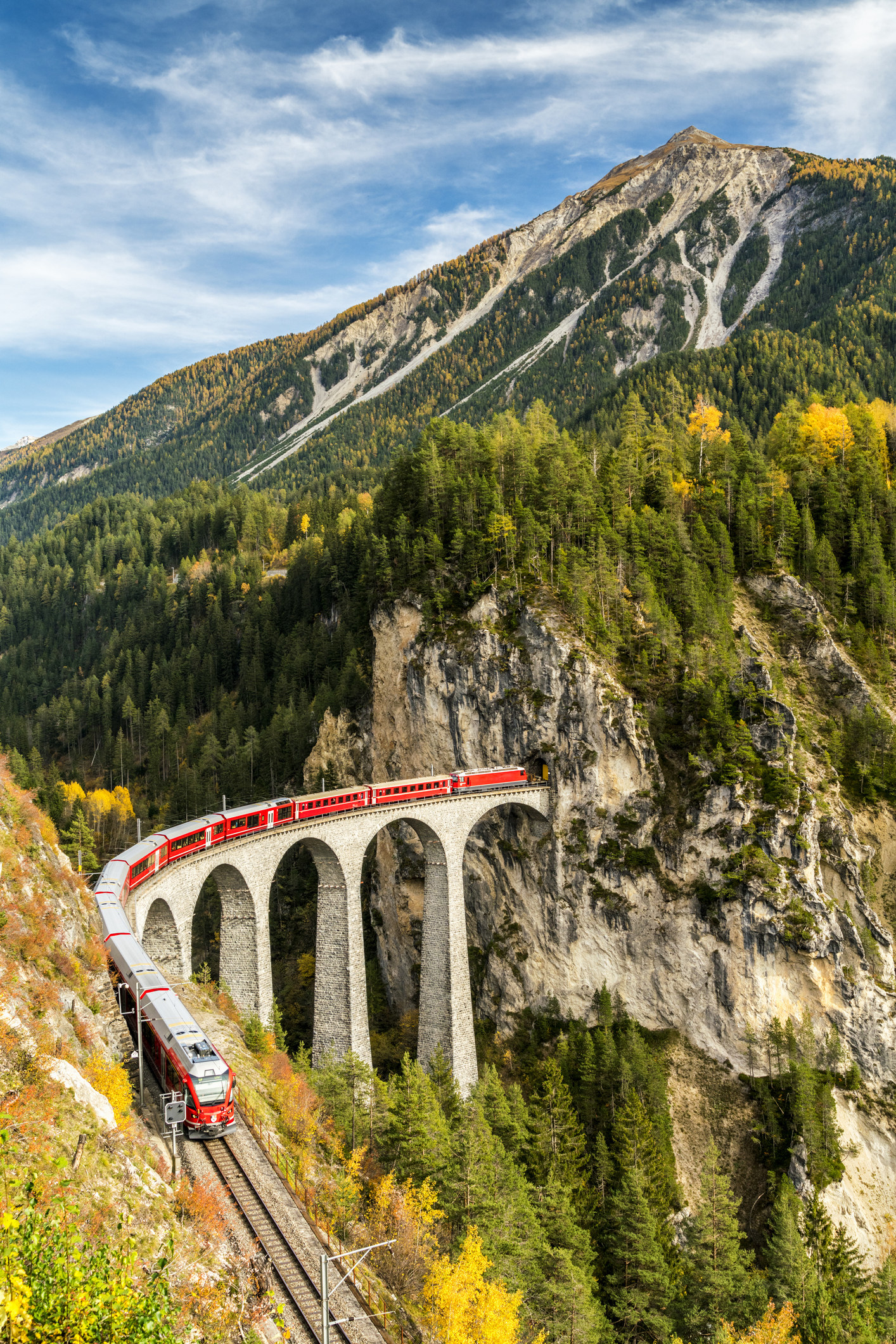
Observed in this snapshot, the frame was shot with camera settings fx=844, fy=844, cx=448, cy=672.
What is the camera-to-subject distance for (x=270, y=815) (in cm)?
4609

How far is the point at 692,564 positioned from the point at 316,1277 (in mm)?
54257

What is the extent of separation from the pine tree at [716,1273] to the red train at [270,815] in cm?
2635

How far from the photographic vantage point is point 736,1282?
127ft

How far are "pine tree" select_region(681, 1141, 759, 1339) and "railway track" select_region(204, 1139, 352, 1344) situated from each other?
25.6 m

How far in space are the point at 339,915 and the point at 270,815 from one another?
26.9 feet

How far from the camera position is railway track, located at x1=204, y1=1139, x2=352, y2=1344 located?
2041 cm

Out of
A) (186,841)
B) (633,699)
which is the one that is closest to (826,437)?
(633,699)

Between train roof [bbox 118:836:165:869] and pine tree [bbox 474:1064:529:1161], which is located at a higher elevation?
train roof [bbox 118:836:165:869]

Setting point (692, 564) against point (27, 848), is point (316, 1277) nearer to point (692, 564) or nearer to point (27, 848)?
point (27, 848)

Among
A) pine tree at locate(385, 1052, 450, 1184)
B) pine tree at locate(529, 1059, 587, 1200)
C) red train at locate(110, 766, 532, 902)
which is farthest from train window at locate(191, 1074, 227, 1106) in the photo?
pine tree at locate(529, 1059, 587, 1200)

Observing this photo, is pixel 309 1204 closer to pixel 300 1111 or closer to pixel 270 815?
pixel 300 1111

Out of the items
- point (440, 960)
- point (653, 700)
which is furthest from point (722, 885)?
point (440, 960)

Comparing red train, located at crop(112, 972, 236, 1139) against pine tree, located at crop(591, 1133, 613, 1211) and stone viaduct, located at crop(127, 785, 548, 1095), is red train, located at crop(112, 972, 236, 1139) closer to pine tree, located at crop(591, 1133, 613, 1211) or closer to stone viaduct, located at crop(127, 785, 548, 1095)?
stone viaduct, located at crop(127, 785, 548, 1095)

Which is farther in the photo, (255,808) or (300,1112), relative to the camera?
(255,808)
